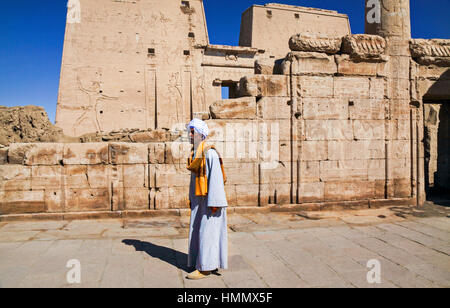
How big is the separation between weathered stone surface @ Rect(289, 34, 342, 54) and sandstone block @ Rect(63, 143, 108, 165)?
171 inches

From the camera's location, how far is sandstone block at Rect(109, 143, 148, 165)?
6.00m

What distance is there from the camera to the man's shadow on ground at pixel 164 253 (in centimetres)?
365

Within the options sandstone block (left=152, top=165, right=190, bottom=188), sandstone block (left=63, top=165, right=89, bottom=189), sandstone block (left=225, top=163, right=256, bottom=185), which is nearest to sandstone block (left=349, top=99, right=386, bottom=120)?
sandstone block (left=225, top=163, right=256, bottom=185)

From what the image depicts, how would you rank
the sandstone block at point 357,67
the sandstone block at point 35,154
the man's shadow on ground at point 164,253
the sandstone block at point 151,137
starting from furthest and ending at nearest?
the sandstone block at point 151,137 → the sandstone block at point 357,67 → the sandstone block at point 35,154 → the man's shadow on ground at point 164,253

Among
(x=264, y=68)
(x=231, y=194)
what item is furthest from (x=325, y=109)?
(x=231, y=194)

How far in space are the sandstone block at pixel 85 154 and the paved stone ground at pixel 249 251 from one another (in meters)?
1.12

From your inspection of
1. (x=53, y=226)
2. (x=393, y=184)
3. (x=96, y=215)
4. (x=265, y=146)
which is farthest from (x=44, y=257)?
(x=393, y=184)

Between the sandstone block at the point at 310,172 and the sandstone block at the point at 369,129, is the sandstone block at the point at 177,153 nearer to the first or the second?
the sandstone block at the point at 310,172

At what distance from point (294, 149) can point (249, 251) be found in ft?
9.96

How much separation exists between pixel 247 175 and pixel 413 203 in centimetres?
383

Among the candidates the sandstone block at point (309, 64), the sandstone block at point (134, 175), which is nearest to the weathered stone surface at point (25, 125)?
the sandstone block at point (134, 175)

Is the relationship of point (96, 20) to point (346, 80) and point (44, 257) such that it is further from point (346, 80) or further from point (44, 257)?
point (44, 257)
